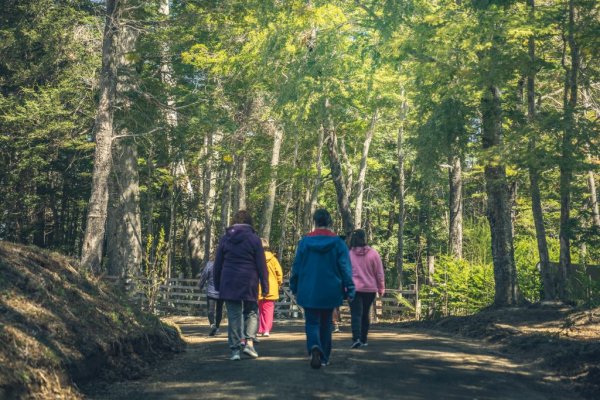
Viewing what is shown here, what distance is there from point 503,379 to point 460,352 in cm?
274

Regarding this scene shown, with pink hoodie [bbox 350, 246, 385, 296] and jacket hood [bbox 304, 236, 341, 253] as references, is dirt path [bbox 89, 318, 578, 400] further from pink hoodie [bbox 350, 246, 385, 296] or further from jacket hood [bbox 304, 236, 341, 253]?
jacket hood [bbox 304, 236, 341, 253]

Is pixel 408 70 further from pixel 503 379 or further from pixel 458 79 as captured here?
pixel 503 379

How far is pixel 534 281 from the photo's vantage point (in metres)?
24.0

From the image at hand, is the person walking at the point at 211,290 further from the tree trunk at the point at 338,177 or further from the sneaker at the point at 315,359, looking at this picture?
the tree trunk at the point at 338,177

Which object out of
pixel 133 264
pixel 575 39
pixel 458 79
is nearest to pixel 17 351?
pixel 458 79

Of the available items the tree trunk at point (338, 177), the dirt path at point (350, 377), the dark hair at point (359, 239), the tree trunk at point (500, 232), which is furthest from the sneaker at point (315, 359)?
the tree trunk at point (338, 177)

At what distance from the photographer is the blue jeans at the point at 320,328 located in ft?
31.0

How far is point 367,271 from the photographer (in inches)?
489

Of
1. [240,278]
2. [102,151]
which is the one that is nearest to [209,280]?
[102,151]

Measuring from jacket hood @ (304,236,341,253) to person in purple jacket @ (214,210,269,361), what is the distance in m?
1.11

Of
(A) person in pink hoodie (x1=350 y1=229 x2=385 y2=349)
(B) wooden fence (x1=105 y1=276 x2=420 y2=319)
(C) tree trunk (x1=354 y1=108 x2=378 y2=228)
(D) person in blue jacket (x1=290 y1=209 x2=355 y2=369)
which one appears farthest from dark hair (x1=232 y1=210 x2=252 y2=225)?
(C) tree trunk (x1=354 y1=108 x2=378 y2=228)

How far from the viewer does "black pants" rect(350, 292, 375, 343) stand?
12.0 metres

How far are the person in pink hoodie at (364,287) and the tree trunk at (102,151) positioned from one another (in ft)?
22.3

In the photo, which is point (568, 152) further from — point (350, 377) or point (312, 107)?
point (312, 107)
